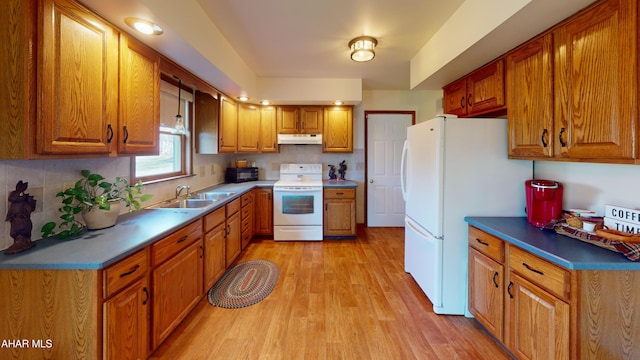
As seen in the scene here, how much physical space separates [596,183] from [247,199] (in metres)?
3.53

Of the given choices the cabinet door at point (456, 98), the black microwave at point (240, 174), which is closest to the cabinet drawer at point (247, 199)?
the black microwave at point (240, 174)

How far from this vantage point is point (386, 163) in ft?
15.6

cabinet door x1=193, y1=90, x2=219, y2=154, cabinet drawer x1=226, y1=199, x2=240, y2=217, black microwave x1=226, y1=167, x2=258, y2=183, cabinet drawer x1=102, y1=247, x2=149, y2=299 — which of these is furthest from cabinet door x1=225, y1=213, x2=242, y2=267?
cabinet drawer x1=102, y1=247, x2=149, y2=299

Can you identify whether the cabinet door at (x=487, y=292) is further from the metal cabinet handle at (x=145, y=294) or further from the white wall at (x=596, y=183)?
the metal cabinet handle at (x=145, y=294)

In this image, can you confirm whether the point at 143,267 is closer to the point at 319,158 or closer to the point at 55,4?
the point at 55,4

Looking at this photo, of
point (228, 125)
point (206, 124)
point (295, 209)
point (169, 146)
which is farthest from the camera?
point (295, 209)

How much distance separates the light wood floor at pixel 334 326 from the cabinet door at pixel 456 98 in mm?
1901

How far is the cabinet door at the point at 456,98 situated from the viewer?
8.76ft

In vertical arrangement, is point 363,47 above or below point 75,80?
above

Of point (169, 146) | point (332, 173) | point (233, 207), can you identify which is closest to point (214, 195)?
point (233, 207)

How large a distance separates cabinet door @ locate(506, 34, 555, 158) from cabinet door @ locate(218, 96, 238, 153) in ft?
10.2

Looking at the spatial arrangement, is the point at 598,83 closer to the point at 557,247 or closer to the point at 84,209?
the point at 557,247

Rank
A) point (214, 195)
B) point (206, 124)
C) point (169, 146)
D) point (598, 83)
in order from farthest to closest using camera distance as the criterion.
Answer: point (206, 124)
point (214, 195)
point (169, 146)
point (598, 83)

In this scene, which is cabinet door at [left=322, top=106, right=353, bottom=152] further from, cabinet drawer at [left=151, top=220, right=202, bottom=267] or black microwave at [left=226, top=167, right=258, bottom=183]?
cabinet drawer at [left=151, top=220, right=202, bottom=267]
